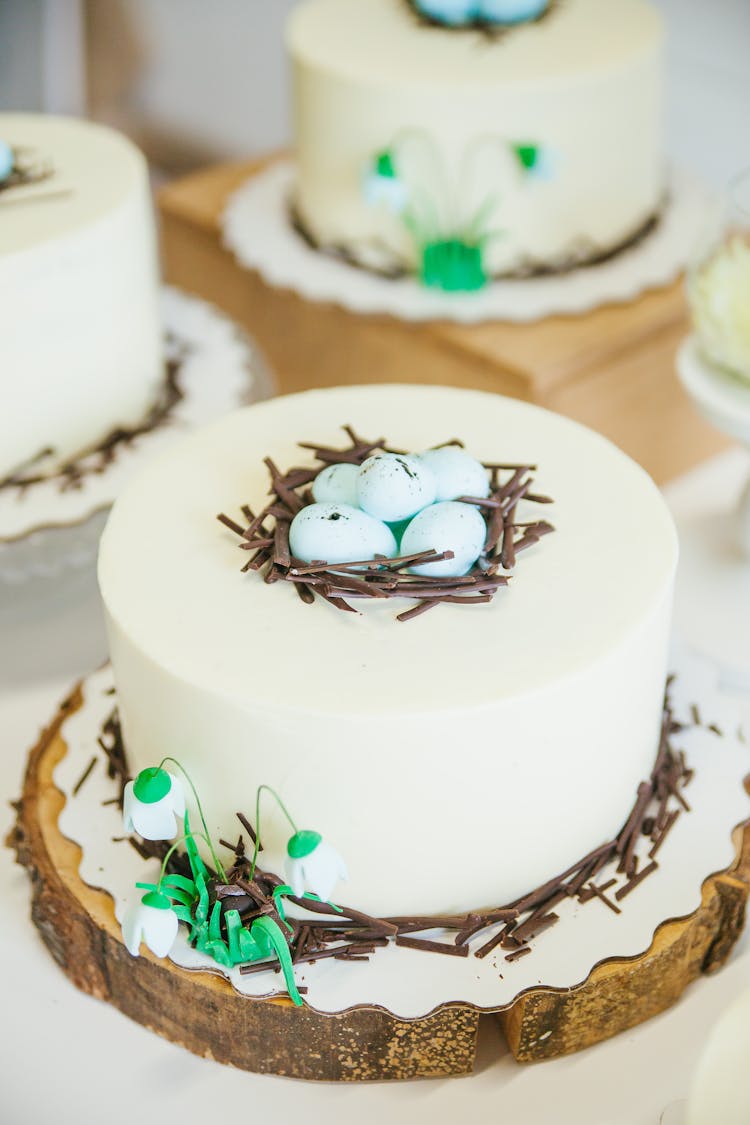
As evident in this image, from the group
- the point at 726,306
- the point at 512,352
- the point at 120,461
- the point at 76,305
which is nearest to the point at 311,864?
the point at 120,461

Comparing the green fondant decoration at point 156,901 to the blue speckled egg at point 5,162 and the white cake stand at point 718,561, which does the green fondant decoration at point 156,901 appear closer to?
the white cake stand at point 718,561

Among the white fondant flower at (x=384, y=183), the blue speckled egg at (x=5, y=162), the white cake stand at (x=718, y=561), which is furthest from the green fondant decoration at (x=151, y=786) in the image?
the white fondant flower at (x=384, y=183)

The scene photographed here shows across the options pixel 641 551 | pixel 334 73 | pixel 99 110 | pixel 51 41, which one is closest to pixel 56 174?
pixel 334 73

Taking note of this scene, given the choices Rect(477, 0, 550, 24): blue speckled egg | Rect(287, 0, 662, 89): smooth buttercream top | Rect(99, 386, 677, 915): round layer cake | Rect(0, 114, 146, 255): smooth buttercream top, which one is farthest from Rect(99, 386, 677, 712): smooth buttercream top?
Rect(477, 0, 550, 24): blue speckled egg

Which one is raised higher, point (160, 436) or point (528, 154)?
point (528, 154)

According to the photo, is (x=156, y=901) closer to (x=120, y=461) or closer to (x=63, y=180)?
(x=120, y=461)

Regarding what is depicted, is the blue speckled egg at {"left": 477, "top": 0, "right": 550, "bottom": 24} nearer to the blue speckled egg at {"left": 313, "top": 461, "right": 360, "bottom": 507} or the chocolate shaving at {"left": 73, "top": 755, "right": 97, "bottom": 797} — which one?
the blue speckled egg at {"left": 313, "top": 461, "right": 360, "bottom": 507}
